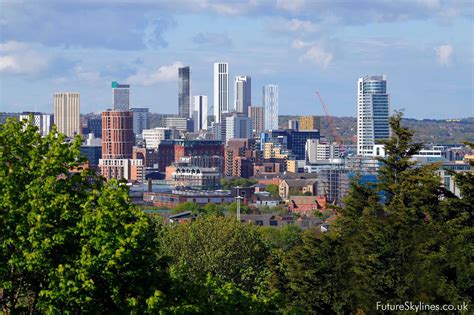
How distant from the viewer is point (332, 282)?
31453 mm

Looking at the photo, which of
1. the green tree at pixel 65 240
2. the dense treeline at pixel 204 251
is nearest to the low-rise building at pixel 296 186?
the dense treeline at pixel 204 251

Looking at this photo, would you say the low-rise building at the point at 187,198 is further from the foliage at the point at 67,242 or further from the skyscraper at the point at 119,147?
the foliage at the point at 67,242

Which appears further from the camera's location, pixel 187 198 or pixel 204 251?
pixel 187 198

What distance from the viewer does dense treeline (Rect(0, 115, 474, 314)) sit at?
1655 centimetres

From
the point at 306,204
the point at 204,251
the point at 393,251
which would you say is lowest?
the point at 306,204

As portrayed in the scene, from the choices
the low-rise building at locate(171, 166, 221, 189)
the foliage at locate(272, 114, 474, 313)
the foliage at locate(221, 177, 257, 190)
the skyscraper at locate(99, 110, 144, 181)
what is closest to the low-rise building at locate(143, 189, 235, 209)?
the low-rise building at locate(171, 166, 221, 189)

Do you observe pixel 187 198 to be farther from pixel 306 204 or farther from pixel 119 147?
pixel 119 147

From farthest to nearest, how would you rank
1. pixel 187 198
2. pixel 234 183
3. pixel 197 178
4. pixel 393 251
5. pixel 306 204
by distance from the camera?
pixel 234 183
pixel 197 178
pixel 187 198
pixel 306 204
pixel 393 251

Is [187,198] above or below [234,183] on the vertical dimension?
below

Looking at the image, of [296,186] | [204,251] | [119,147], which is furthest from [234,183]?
[204,251]

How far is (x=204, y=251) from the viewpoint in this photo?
142 ft

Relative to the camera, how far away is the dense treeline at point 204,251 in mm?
16547

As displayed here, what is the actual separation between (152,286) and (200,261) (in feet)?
83.4

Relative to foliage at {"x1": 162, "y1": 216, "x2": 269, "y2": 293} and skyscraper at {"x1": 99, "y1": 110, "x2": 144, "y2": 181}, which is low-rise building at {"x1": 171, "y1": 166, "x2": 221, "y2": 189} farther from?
foliage at {"x1": 162, "y1": 216, "x2": 269, "y2": 293}
